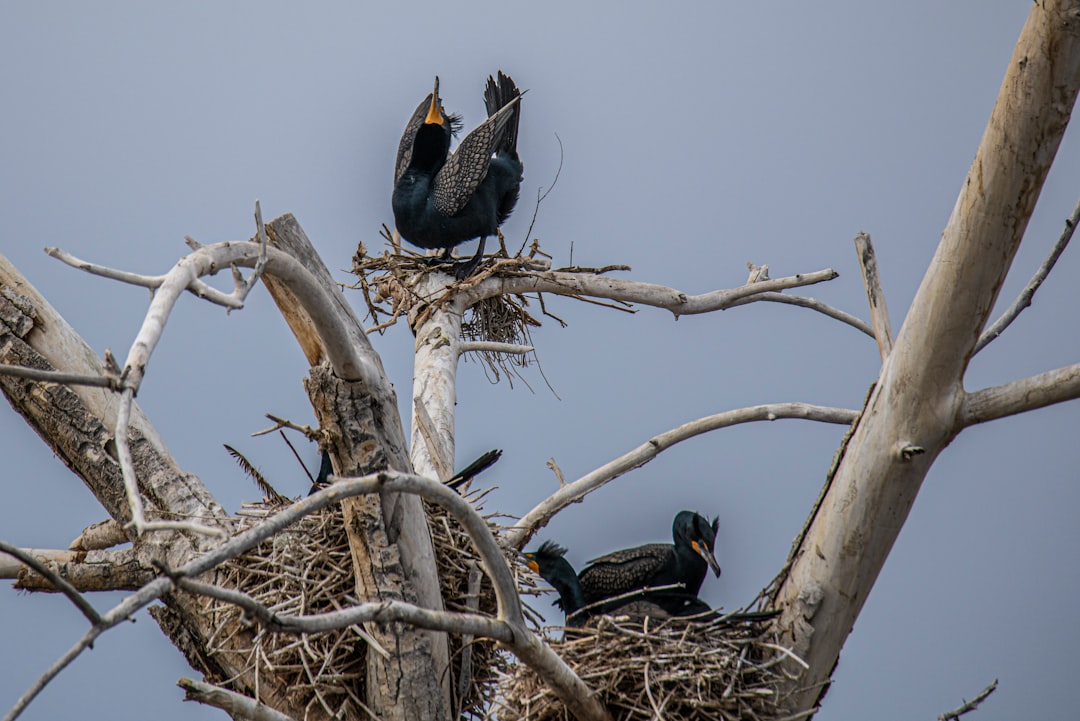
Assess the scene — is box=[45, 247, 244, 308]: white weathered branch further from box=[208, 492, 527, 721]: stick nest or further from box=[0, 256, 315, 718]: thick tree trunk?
box=[0, 256, 315, 718]: thick tree trunk

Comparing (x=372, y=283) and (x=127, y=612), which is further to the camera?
(x=372, y=283)

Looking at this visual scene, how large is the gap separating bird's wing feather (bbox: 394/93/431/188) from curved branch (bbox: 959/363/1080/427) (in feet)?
10.9

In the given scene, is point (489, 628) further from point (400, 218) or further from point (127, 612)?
point (400, 218)

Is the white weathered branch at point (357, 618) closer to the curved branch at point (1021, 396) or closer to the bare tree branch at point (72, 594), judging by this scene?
the bare tree branch at point (72, 594)

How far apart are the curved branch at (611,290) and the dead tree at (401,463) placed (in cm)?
134

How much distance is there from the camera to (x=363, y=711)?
2.95 meters

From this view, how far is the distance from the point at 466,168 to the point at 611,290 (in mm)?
944

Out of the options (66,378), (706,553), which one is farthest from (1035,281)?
(66,378)

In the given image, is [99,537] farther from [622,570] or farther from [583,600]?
[622,570]

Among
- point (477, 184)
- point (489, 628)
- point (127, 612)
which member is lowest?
point (127, 612)

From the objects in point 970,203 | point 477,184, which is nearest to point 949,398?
A: point 970,203

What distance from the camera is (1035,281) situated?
2.97m

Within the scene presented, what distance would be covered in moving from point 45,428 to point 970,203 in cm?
257

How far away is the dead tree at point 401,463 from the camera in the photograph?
2117 mm
